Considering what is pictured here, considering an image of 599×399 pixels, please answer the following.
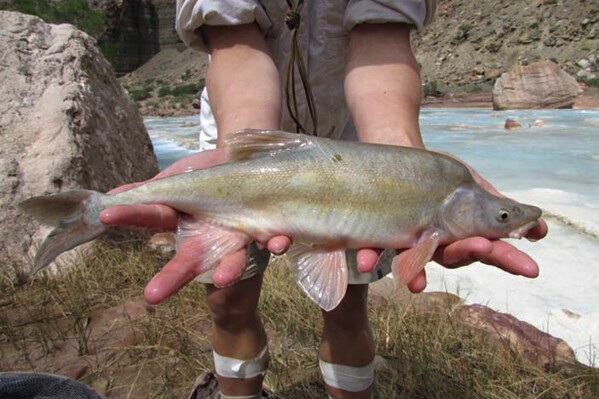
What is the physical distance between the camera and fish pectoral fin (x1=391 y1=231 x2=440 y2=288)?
1.54 metres

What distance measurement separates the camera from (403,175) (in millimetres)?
1697

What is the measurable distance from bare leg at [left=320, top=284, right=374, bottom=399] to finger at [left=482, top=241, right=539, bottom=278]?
638mm

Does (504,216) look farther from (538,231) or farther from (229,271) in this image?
(229,271)

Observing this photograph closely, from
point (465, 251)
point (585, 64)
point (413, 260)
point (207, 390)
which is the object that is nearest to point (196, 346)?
point (207, 390)

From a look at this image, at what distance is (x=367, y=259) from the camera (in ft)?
5.21

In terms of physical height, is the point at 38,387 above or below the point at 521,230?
below

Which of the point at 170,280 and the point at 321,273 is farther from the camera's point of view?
the point at 321,273

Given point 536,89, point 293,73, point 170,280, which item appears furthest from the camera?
point 536,89

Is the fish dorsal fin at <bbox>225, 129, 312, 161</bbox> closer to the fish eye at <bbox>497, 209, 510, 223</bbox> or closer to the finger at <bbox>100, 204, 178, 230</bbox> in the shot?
the finger at <bbox>100, 204, 178, 230</bbox>

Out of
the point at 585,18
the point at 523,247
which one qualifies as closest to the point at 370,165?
the point at 523,247

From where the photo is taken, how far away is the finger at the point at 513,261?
1.43 meters

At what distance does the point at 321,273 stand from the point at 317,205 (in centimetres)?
21

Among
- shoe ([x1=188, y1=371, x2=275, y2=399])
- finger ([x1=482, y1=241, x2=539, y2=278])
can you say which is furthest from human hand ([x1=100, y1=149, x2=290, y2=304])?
shoe ([x1=188, y1=371, x2=275, y2=399])

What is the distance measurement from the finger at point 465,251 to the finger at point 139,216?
87cm
